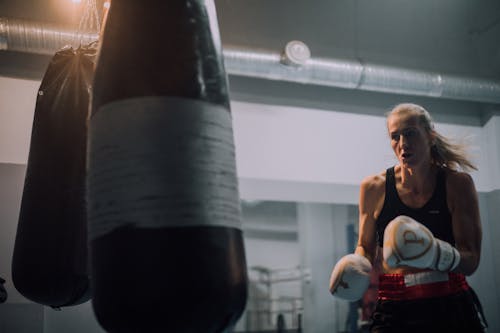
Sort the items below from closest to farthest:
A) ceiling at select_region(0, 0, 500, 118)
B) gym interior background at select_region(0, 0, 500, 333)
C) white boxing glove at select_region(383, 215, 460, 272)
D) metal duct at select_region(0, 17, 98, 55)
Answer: white boxing glove at select_region(383, 215, 460, 272)
metal duct at select_region(0, 17, 98, 55)
gym interior background at select_region(0, 0, 500, 333)
ceiling at select_region(0, 0, 500, 118)

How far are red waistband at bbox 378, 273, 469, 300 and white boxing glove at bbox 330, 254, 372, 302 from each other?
0.93ft

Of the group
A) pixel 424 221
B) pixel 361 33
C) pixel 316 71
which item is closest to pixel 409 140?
pixel 424 221

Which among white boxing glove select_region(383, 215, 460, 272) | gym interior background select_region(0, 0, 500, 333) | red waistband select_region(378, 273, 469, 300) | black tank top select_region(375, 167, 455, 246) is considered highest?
gym interior background select_region(0, 0, 500, 333)

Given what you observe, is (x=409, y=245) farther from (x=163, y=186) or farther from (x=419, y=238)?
(x=163, y=186)

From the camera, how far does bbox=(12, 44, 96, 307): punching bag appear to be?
1.60 m

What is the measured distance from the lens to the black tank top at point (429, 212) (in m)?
2.23

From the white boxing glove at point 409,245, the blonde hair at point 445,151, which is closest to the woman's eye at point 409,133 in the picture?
the blonde hair at point 445,151

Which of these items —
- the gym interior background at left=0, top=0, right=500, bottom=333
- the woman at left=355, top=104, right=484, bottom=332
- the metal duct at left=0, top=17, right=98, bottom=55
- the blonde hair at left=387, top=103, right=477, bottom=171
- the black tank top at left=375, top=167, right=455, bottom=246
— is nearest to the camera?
the woman at left=355, top=104, right=484, bottom=332

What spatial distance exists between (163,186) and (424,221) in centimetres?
170

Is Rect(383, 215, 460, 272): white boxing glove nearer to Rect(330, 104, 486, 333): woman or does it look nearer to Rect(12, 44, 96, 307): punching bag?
Rect(330, 104, 486, 333): woman

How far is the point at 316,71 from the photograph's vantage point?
199 inches

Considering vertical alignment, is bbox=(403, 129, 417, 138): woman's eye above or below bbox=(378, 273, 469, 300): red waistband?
above

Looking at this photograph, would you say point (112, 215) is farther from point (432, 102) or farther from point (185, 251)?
point (432, 102)

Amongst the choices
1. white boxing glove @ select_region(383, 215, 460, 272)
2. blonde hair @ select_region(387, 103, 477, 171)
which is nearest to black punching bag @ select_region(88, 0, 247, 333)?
white boxing glove @ select_region(383, 215, 460, 272)
